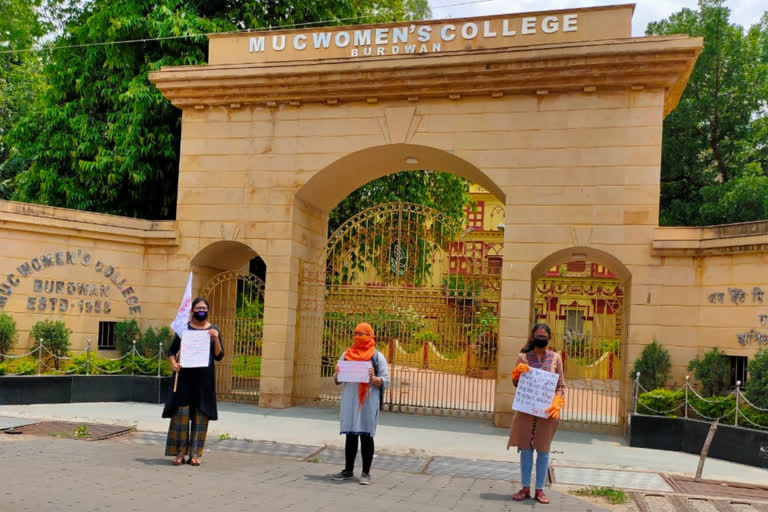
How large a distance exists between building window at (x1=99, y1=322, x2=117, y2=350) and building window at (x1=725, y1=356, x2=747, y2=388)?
1045cm

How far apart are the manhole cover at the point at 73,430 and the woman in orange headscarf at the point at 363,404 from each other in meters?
3.69

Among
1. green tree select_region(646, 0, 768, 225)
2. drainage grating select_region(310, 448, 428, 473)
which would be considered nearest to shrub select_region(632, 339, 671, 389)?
drainage grating select_region(310, 448, 428, 473)

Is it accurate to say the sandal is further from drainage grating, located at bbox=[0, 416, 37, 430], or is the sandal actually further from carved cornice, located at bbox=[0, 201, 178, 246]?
carved cornice, located at bbox=[0, 201, 178, 246]

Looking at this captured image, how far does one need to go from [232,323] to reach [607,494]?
27.9 feet

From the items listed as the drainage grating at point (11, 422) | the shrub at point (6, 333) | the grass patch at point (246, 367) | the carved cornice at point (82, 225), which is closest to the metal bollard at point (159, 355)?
the grass patch at point (246, 367)

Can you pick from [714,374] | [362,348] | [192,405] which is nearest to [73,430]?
[192,405]

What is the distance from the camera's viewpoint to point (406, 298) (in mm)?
12859

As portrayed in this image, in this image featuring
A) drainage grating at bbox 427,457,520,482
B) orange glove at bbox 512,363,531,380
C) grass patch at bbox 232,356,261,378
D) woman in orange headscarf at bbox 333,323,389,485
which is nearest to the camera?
orange glove at bbox 512,363,531,380

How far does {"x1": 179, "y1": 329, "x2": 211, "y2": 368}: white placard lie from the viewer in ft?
25.1

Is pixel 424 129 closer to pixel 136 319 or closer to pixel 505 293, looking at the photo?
pixel 505 293

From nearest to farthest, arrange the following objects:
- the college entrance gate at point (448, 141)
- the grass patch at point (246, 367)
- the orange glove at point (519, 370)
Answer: the orange glove at point (519, 370)
the college entrance gate at point (448, 141)
the grass patch at point (246, 367)

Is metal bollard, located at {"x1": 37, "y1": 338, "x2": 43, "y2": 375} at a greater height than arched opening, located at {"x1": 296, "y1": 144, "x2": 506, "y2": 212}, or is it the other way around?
arched opening, located at {"x1": 296, "y1": 144, "x2": 506, "y2": 212}

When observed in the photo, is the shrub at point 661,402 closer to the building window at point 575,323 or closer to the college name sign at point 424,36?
the building window at point 575,323

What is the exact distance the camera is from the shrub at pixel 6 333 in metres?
11.9
